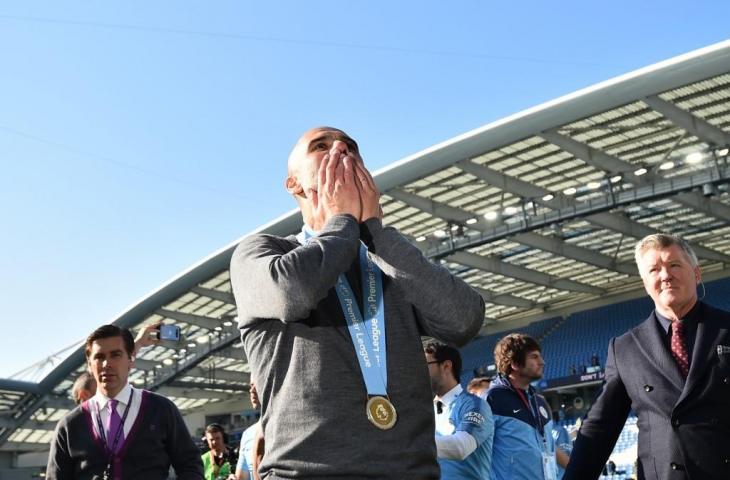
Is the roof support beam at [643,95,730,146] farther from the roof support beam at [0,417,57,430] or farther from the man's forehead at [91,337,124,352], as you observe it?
the roof support beam at [0,417,57,430]

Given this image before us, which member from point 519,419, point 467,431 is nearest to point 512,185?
point 519,419

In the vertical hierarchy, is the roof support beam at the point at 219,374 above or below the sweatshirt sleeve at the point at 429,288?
above

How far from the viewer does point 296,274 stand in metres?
1.78

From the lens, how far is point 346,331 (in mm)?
1832

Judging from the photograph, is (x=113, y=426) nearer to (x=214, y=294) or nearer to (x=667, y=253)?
(x=667, y=253)

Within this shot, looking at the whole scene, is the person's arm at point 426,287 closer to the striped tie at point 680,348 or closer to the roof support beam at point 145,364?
the striped tie at point 680,348

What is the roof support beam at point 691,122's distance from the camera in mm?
17875

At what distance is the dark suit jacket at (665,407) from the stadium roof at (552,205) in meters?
14.9

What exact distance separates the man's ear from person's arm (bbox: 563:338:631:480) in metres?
1.51

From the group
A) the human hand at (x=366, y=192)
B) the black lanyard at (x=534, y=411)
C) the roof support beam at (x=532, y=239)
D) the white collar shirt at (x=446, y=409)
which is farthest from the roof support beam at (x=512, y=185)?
the human hand at (x=366, y=192)

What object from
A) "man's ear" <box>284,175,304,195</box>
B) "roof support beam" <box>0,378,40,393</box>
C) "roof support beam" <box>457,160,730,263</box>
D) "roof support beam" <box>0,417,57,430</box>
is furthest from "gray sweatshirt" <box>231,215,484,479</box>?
"roof support beam" <box>0,417,57,430</box>

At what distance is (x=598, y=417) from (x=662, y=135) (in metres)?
18.3

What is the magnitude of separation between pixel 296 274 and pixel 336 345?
18cm

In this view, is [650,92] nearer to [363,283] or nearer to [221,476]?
[221,476]
